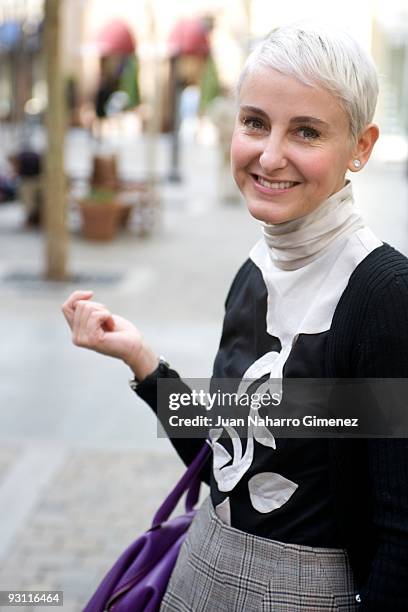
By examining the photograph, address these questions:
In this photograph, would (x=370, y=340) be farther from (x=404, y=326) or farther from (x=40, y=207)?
(x=40, y=207)

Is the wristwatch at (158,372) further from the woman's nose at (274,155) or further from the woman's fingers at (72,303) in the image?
the woman's nose at (274,155)

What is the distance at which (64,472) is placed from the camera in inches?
192

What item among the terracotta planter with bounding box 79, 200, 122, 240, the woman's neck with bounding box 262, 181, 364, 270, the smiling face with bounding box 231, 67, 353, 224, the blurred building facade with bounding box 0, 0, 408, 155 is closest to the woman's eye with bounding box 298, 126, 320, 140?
the smiling face with bounding box 231, 67, 353, 224

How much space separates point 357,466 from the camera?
153 centimetres

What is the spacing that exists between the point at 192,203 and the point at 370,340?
15373mm

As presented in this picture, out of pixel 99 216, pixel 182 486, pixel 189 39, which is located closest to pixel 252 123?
pixel 182 486

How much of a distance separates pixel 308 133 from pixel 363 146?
0.39ft

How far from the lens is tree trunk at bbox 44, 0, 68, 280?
355 inches

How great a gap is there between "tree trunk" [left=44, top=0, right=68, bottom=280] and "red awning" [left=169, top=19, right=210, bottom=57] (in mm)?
10336

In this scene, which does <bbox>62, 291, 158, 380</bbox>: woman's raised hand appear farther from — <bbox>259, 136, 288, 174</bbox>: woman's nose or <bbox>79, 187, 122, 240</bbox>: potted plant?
<bbox>79, 187, 122, 240</bbox>: potted plant

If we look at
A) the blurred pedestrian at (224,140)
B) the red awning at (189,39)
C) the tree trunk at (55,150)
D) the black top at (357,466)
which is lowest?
the black top at (357,466)

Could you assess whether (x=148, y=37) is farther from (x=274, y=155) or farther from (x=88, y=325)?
(x=274, y=155)

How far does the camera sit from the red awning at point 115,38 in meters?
17.7

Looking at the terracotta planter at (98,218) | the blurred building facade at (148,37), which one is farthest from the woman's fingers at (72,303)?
the blurred building facade at (148,37)
